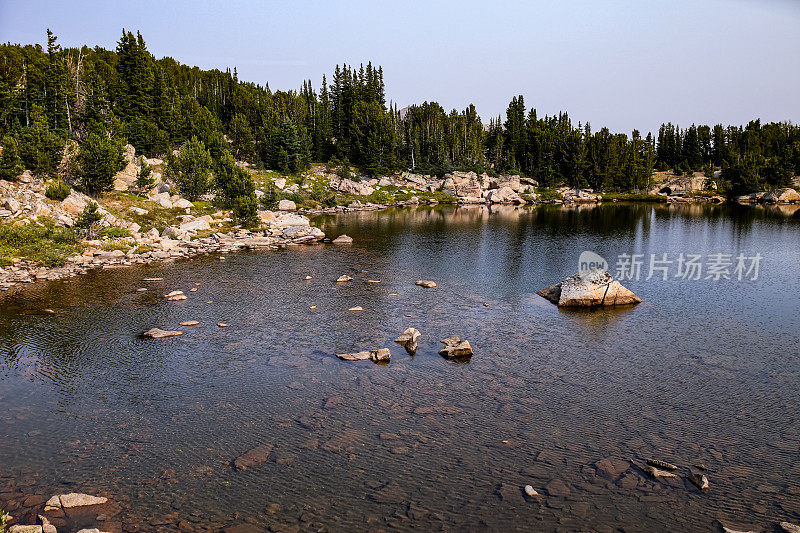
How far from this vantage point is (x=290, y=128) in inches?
5212

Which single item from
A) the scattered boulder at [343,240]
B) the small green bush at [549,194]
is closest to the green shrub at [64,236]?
the scattered boulder at [343,240]

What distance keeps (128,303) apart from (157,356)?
38.4 ft

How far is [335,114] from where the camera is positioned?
562 ft

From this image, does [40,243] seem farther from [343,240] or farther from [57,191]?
[343,240]

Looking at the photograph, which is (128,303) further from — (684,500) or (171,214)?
(171,214)

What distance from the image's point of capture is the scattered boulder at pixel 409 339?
2694cm

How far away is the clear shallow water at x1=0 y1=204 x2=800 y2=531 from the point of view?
48.4 feet

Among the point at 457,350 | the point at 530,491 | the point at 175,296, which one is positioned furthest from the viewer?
the point at 175,296

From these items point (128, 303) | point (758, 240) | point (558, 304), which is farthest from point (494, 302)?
point (758, 240)

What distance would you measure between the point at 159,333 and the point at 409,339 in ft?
47.5

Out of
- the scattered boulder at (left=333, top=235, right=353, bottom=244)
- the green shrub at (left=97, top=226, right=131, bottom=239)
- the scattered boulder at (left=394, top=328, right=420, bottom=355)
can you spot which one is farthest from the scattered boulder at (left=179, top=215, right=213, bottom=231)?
the scattered boulder at (left=394, top=328, right=420, bottom=355)

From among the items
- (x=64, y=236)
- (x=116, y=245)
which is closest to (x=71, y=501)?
(x=64, y=236)

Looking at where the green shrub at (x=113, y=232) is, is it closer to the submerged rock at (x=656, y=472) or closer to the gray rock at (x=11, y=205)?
the gray rock at (x=11, y=205)

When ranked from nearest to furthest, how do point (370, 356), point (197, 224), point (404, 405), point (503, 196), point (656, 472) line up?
point (656, 472) → point (404, 405) → point (370, 356) → point (197, 224) → point (503, 196)
